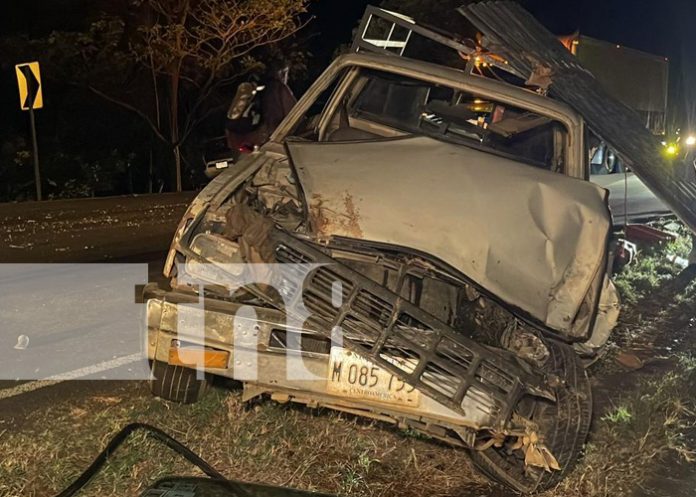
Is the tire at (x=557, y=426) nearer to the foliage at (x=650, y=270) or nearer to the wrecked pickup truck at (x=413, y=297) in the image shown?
the wrecked pickup truck at (x=413, y=297)

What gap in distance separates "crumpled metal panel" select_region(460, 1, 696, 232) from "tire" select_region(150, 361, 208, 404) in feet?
9.32

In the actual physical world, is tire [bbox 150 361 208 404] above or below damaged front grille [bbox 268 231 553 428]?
below

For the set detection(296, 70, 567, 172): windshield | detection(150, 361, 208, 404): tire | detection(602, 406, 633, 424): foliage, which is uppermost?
detection(296, 70, 567, 172): windshield

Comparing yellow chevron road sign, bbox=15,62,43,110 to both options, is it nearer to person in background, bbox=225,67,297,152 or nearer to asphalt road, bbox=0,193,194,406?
asphalt road, bbox=0,193,194,406

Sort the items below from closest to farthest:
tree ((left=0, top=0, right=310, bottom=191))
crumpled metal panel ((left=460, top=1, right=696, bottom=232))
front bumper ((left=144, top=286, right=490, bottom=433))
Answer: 1. front bumper ((left=144, top=286, right=490, bottom=433))
2. crumpled metal panel ((left=460, top=1, right=696, bottom=232))
3. tree ((left=0, top=0, right=310, bottom=191))

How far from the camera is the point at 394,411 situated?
372 cm

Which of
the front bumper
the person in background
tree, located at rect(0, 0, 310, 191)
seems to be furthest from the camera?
tree, located at rect(0, 0, 310, 191)

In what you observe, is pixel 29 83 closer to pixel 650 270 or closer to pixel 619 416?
pixel 650 270

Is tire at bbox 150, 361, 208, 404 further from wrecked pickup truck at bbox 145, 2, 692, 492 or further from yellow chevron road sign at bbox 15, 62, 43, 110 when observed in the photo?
yellow chevron road sign at bbox 15, 62, 43, 110

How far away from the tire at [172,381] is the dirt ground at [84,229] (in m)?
5.49

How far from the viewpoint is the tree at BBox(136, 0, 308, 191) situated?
660 inches

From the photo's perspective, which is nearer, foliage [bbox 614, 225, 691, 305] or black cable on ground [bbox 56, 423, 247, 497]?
black cable on ground [bbox 56, 423, 247, 497]

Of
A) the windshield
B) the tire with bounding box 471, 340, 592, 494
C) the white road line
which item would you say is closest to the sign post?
the white road line

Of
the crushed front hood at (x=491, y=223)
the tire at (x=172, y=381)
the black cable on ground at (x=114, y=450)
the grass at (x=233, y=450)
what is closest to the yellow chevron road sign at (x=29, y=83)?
the grass at (x=233, y=450)
